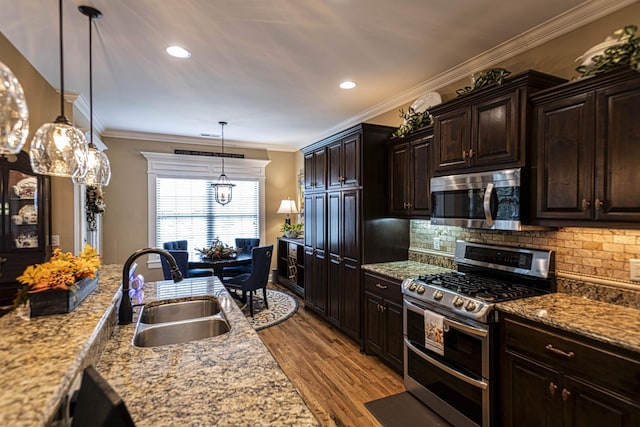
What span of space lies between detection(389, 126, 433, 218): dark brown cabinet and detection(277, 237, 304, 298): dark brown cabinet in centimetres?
245

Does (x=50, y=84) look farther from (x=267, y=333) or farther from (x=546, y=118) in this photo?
(x=546, y=118)

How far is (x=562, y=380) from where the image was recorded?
168cm

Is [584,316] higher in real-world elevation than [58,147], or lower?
lower

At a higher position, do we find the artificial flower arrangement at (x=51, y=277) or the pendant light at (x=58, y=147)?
the pendant light at (x=58, y=147)

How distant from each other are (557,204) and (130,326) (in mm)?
2577

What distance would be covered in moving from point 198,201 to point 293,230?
190 cm

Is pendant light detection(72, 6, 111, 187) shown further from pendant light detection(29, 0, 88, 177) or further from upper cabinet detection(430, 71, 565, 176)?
upper cabinet detection(430, 71, 565, 176)

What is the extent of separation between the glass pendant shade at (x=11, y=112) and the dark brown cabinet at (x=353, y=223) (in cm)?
272

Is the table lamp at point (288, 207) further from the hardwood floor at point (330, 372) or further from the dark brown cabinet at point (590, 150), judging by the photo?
the dark brown cabinet at point (590, 150)

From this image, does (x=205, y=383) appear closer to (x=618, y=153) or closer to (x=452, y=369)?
(x=452, y=369)

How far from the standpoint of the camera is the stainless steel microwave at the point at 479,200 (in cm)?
217

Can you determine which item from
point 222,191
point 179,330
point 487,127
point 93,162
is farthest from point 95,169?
point 222,191

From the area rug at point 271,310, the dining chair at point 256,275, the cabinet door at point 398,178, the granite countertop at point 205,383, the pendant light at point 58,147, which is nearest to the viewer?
the granite countertop at point 205,383

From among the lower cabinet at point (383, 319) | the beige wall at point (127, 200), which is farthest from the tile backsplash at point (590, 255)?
the beige wall at point (127, 200)
